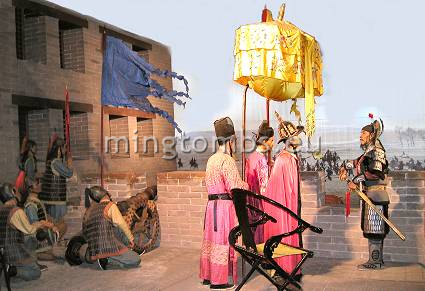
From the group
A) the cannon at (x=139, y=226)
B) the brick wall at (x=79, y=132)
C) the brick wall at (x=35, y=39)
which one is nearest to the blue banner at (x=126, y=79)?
the cannon at (x=139, y=226)

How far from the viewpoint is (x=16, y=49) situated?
10086mm

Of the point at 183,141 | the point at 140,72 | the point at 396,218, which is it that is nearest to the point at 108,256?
the point at 140,72

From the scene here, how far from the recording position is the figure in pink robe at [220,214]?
5.02 m

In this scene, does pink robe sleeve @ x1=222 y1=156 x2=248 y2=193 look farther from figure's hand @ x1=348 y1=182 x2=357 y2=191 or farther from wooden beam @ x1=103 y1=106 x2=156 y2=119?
wooden beam @ x1=103 y1=106 x2=156 y2=119

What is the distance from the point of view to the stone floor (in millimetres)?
5098

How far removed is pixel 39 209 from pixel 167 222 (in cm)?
197

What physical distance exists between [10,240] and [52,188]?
6.06ft

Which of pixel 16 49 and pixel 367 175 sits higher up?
pixel 16 49

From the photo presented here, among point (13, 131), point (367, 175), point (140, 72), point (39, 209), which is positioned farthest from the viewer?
point (13, 131)

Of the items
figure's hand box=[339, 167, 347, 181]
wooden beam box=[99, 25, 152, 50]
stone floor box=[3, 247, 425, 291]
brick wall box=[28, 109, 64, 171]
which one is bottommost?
stone floor box=[3, 247, 425, 291]

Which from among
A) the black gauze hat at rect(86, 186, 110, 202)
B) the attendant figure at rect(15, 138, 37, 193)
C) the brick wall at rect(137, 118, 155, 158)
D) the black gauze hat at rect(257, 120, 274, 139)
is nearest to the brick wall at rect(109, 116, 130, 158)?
the brick wall at rect(137, 118, 155, 158)

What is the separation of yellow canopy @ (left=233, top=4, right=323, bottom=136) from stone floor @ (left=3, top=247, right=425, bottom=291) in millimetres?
1731

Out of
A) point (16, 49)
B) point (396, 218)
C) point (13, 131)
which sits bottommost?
point (396, 218)

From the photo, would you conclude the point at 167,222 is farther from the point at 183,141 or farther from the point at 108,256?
the point at 183,141
